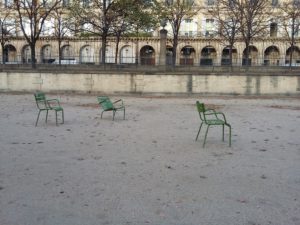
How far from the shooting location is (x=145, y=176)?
5805 millimetres

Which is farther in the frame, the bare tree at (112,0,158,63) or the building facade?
the building facade

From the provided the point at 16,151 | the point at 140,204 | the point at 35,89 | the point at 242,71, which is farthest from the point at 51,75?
the point at 140,204

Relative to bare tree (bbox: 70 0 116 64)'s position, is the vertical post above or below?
below

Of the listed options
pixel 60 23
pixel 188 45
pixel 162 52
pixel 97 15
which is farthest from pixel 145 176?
pixel 188 45

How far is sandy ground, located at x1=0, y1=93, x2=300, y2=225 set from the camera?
4344 mm

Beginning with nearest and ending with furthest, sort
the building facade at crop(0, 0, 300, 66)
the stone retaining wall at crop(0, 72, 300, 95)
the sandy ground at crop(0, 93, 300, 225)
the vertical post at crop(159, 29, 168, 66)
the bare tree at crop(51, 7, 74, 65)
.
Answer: the sandy ground at crop(0, 93, 300, 225) < the stone retaining wall at crop(0, 72, 300, 95) < the vertical post at crop(159, 29, 168, 66) < the bare tree at crop(51, 7, 74, 65) < the building facade at crop(0, 0, 300, 66)

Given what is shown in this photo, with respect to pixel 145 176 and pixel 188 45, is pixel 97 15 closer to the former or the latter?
pixel 145 176

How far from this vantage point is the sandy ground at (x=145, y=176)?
4.34 m

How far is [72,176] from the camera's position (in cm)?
573

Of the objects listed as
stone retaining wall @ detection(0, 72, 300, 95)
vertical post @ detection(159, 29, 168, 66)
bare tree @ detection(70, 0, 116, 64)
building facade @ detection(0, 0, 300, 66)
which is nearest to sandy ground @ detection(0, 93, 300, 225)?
stone retaining wall @ detection(0, 72, 300, 95)

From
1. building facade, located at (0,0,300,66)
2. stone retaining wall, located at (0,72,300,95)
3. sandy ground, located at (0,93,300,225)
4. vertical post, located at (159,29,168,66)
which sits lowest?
sandy ground, located at (0,93,300,225)

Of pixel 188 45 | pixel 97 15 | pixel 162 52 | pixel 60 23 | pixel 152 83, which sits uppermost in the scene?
pixel 60 23

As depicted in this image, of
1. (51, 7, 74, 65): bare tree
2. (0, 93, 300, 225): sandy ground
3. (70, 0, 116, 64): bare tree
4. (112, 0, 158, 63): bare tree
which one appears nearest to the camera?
(0, 93, 300, 225): sandy ground

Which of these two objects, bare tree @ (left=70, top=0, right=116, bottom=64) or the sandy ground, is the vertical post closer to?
bare tree @ (left=70, top=0, right=116, bottom=64)
